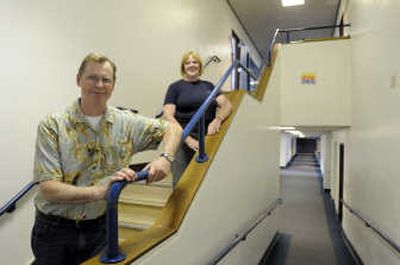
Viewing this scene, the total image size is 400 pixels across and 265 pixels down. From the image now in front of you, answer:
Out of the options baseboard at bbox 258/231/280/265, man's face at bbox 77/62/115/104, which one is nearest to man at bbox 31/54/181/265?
man's face at bbox 77/62/115/104

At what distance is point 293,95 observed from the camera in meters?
6.17

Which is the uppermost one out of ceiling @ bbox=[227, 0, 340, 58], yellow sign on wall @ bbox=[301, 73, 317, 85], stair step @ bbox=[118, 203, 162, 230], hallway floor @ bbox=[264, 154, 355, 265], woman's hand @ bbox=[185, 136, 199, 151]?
ceiling @ bbox=[227, 0, 340, 58]

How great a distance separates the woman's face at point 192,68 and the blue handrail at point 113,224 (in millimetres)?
1469

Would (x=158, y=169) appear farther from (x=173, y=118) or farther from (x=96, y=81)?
(x=173, y=118)

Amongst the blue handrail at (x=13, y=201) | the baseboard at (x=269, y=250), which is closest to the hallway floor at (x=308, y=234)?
the baseboard at (x=269, y=250)

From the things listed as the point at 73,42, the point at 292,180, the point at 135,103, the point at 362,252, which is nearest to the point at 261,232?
the point at 362,252

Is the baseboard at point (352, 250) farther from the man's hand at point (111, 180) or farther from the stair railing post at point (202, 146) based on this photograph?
the man's hand at point (111, 180)

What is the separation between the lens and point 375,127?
376 centimetres

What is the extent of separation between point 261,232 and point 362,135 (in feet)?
6.22

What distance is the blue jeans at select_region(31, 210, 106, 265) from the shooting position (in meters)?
1.38

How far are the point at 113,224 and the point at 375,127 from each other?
336 cm

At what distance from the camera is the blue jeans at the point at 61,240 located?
54.3 inches

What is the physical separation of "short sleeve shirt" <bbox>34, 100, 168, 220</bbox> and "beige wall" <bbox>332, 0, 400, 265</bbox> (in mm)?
2448

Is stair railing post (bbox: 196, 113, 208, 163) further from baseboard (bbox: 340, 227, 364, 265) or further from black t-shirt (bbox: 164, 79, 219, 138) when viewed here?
baseboard (bbox: 340, 227, 364, 265)
